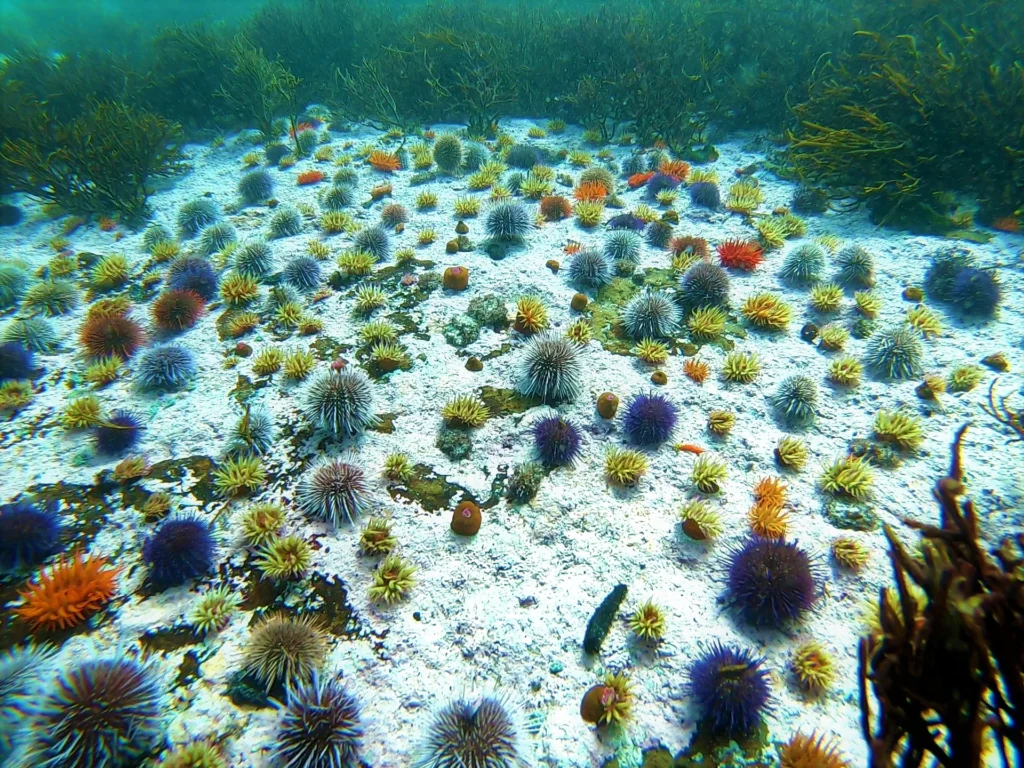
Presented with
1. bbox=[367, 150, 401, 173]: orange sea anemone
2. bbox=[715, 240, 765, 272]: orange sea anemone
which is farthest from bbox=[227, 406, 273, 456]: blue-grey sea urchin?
bbox=[367, 150, 401, 173]: orange sea anemone

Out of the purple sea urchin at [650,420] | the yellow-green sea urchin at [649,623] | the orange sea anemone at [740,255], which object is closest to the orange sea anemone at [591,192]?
the orange sea anemone at [740,255]

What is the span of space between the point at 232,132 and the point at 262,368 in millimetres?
15961

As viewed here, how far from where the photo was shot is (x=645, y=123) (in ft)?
52.5

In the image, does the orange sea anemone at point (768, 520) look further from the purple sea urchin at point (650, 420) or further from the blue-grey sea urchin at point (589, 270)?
the blue-grey sea urchin at point (589, 270)

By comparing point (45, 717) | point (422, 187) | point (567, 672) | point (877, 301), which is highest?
point (422, 187)

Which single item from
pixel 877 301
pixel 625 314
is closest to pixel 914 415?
pixel 877 301

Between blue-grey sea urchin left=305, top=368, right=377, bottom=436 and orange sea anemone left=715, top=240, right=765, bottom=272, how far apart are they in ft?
26.9

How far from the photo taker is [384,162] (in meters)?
14.7

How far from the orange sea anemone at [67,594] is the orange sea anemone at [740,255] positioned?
1190 cm

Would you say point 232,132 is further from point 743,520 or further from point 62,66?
point 743,520

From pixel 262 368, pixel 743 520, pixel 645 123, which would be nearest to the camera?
pixel 743 520

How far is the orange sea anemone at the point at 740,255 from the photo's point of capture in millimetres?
10094

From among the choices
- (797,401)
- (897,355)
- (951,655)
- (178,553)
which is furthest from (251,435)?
(897,355)

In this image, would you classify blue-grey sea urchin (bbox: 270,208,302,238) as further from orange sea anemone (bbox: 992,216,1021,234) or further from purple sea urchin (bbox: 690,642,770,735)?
orange sea anemone (bbox: 992,216,1021,234)
